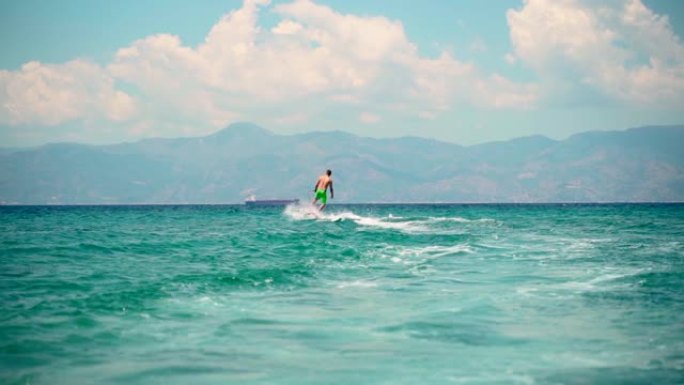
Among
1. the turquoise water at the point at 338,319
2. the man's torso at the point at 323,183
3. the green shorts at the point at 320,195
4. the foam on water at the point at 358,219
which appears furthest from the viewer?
the foam on water at the point at 358,219

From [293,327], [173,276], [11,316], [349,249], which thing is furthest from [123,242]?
[293,327]

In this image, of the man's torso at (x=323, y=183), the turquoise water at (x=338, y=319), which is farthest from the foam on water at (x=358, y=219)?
the turquoise water at (x=338, y=319)

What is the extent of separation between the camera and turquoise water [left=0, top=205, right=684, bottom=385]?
763 cm

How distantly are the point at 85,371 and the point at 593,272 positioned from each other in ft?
41.0

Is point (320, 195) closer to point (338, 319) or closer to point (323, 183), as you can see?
point (323, 183)

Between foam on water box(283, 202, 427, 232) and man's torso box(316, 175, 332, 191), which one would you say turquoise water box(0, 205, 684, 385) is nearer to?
man's torso box(316, 175, 332, 191)

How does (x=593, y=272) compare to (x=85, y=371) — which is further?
(x=593, y=272)

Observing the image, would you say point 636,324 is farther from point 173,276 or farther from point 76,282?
point 76,282

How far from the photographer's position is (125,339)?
29.7 ft

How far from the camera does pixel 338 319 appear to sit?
420 inches

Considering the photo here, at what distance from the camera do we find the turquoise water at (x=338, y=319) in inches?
301

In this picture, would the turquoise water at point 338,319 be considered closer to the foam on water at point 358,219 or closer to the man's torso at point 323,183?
the man's torso at point 323,183

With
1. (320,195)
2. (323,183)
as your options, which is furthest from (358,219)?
(323,183)

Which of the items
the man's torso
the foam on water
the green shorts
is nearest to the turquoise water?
the man's torso
